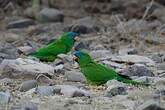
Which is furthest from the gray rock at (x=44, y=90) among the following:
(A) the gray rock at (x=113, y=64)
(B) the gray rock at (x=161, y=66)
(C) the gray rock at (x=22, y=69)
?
(B) the gray rock at (x=161, y=66)

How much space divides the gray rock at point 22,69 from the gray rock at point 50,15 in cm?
458

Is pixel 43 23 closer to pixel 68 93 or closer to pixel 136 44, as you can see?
pixel 136 44

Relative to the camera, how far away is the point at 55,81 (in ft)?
21.1

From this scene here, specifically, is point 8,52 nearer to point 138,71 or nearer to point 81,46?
point 81,46

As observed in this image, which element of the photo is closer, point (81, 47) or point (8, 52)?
point (8, 52)

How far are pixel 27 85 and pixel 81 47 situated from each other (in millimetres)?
3005

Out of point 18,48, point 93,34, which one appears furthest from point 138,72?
point 93,34

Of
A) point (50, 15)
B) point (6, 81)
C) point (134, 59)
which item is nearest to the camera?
point (6, 81)

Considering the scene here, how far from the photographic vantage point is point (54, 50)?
7.65m

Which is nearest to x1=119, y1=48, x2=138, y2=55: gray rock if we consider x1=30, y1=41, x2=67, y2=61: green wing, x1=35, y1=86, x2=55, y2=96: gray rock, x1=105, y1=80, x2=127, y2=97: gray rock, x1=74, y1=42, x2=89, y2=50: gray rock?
x1=74, y1=42, x2=89, y2=50: gray rock

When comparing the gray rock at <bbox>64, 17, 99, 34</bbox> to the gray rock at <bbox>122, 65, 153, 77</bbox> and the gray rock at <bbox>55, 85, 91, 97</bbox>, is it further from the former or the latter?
the gray rock at <bbox>55, 85, 91, 97</bbox>

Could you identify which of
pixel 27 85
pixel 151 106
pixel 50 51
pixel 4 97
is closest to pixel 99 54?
pixel 50 51

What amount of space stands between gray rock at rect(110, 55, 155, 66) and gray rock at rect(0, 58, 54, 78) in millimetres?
1114

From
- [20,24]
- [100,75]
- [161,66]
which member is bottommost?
[100,75]
